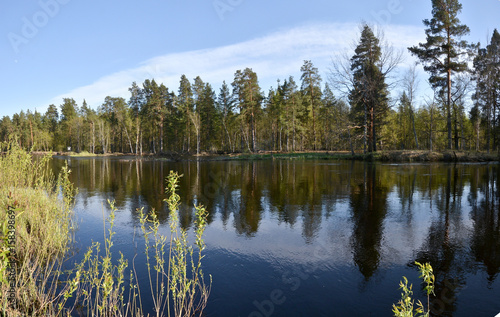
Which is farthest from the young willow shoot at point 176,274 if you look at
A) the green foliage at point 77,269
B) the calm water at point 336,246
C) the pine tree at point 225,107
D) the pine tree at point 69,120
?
the pine tree at point 69,120

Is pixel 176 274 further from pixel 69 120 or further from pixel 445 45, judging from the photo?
pixel 69 120

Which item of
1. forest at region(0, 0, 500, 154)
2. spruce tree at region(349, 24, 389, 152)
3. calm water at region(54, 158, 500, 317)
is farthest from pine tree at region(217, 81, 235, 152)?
calm water at region(54, 158, 500, 317)

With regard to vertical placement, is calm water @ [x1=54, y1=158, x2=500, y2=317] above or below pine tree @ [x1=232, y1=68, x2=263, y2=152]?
below

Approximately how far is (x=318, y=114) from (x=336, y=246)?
61992mm

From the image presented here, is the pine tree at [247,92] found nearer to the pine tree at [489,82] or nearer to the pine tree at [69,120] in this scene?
the pine tree at [489,82]

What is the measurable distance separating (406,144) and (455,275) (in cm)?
7249

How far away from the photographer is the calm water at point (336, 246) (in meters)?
4.86

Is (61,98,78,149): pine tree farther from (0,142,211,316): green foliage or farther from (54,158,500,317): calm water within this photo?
(0,142,211,316): green foliage

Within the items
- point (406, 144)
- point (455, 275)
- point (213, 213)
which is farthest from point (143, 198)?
point (406, 144)

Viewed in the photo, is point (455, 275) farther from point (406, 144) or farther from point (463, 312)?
point (406, 144)

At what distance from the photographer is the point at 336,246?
7.29 meters

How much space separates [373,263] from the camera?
6.23 meters

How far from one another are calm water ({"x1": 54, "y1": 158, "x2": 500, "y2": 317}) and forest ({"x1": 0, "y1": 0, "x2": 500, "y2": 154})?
5.24 meters

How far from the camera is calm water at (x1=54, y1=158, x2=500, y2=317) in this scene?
4859 mm
